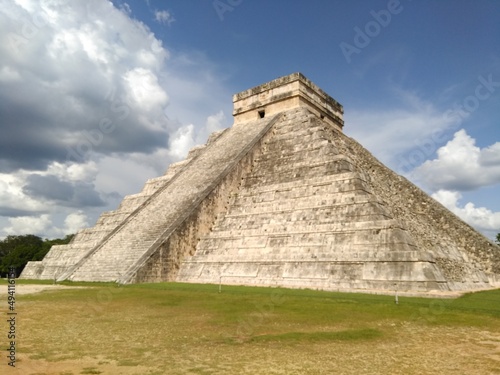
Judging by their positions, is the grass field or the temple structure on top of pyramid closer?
the grass field

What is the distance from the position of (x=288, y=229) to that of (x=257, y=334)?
7948 millimetres

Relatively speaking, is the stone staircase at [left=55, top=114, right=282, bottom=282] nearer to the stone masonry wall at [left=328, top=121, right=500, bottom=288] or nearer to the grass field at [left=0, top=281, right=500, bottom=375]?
the grass field at [left=0, top=281, right=500, bottom=375]

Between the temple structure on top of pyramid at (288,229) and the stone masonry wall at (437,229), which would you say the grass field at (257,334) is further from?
the stone masonry wall at (437,229)

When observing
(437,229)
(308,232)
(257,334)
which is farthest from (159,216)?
(437,229)

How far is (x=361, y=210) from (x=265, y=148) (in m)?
7.83

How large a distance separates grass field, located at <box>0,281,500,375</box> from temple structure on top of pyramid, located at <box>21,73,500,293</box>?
1.94m

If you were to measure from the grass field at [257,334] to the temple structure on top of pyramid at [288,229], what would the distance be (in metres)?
1.94

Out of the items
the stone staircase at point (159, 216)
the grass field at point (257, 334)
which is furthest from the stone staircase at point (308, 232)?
the grass field at point (257, 334)

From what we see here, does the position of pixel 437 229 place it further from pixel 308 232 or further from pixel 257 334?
pixel 257 334

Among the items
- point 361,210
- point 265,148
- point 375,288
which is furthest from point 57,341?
point 265,148

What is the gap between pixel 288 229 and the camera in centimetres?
1438

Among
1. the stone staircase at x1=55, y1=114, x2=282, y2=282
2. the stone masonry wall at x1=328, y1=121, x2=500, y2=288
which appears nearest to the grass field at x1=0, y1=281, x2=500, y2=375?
the stone masonry wall at x1=328, y1=121, x2=500, y2=288

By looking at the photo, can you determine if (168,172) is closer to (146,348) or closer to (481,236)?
(481,236)

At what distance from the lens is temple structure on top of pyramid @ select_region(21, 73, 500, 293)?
1216 centimetres
